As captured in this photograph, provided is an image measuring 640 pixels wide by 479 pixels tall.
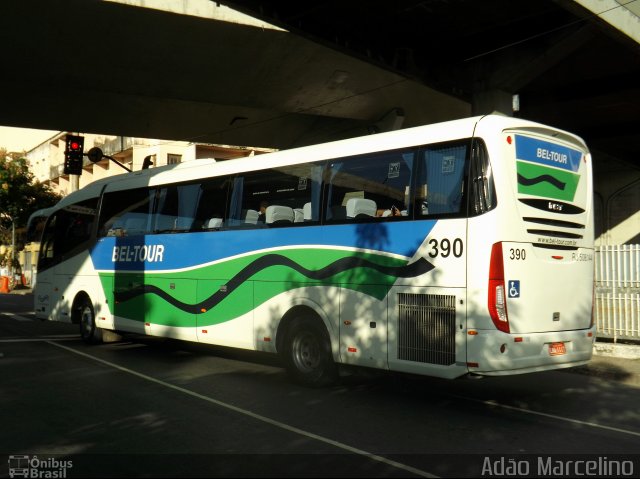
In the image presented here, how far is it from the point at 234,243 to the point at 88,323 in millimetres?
5388

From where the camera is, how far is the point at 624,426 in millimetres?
7336

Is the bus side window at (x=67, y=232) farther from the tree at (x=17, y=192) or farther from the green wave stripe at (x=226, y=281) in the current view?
the tree at (x=17, y=192)

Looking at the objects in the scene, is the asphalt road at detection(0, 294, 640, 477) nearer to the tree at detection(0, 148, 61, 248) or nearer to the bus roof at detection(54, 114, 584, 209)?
the bus roof at detection(54, 114, 584, 209)

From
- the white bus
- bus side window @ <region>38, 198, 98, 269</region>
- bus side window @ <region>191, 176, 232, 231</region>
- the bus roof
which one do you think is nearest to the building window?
bus side window @ <region>38, 198, 98, 269</region>

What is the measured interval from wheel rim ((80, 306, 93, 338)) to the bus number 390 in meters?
9.11

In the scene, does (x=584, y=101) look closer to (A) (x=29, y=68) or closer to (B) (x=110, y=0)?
(B) (x=110, y=0)

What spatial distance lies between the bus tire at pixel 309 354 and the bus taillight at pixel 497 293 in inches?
104

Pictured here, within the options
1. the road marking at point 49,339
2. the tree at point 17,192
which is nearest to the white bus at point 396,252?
the road marking at point 49,339

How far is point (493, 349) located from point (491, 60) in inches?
497

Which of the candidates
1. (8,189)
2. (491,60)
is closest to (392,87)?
(491,60)

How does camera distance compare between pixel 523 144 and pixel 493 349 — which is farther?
pixel 523 144

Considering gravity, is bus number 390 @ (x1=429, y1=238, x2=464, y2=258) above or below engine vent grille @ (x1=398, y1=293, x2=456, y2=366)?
above

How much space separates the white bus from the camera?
738 cm

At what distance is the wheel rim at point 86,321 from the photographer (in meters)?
14.2
